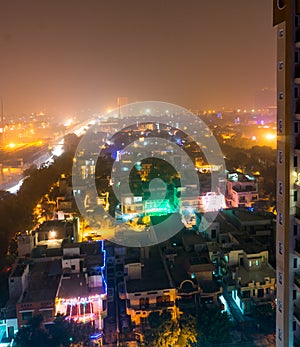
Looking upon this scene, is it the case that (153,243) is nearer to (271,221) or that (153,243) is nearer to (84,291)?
(84,291)

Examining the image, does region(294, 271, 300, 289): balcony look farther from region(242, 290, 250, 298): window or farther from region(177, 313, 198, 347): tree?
region(242, 290, 250, 298): window

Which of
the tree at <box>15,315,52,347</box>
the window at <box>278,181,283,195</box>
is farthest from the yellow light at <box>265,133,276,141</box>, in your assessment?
the window at <box>278,181,283,195</box>

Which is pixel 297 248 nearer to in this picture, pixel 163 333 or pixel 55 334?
pixel 163 333

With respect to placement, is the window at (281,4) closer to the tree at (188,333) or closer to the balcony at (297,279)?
the balcony at (297,279)

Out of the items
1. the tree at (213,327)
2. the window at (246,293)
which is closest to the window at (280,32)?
the tree at (213,327)

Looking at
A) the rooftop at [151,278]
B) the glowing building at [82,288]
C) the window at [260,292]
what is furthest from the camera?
the window at [260,292]

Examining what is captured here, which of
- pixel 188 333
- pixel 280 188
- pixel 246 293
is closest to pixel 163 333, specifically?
pixel 188 333

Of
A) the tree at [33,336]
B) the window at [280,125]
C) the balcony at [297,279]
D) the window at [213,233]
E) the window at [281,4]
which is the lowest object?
the tree at [33,336]

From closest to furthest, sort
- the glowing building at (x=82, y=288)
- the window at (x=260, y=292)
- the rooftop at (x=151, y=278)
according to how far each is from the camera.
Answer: the glowing building at (x=82, y=288)
the rooftop at (x=151, y=278)
the window at (x=260, y=292)
